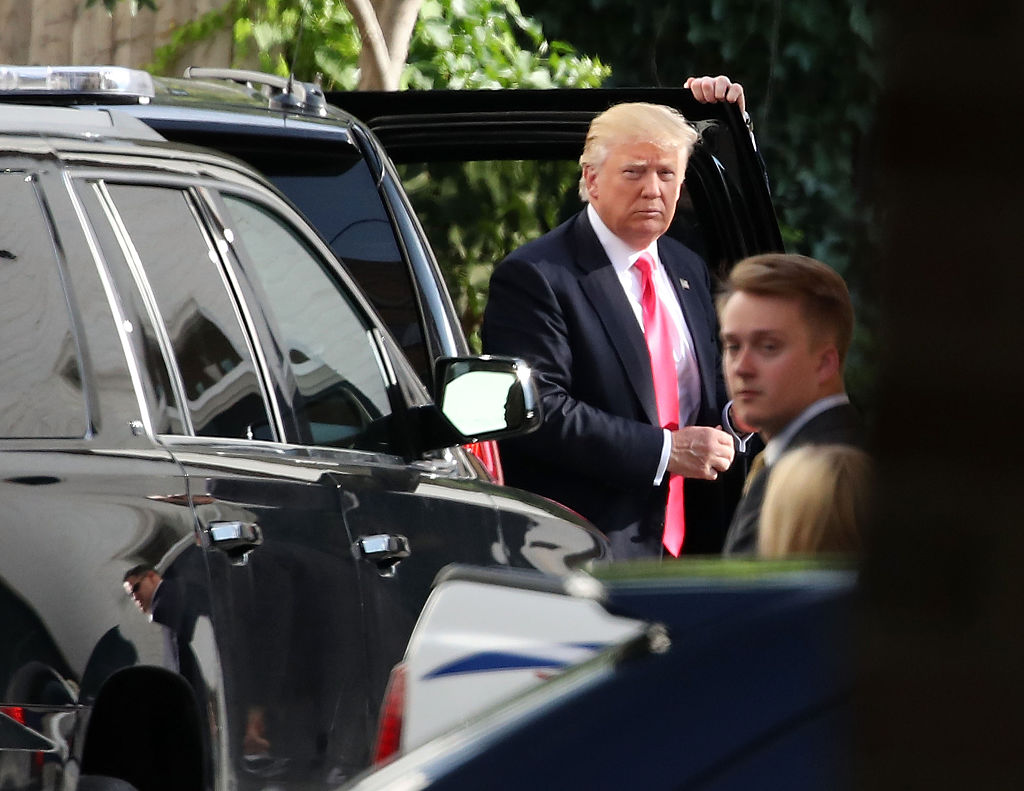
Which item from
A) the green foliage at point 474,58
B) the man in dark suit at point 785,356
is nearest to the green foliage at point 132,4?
the green foliage at point 474,58

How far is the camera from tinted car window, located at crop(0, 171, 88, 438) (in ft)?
9.80

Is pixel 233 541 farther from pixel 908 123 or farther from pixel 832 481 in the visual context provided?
pixel 908 123

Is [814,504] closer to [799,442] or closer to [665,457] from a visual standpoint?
[799,442]

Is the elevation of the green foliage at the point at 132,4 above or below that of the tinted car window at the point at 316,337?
above

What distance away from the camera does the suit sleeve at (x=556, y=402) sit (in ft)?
17.2

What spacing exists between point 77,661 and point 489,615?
2.79 ft

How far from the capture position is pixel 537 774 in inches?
59.3

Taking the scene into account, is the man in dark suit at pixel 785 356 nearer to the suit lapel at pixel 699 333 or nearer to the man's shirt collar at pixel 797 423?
the man's shirt collar at pixel 797 423

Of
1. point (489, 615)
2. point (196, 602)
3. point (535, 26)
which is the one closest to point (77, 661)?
point (196, 602)

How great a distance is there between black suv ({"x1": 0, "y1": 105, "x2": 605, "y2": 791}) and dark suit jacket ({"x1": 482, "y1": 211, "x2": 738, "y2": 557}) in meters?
1.42

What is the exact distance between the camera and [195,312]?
11.1ft

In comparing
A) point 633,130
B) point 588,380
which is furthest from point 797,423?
point 633,130

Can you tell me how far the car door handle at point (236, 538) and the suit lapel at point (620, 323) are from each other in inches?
88.5

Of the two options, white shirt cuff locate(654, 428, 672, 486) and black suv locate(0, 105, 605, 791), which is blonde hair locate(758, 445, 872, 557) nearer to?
black suv locate(0, 105, 605, 791)
